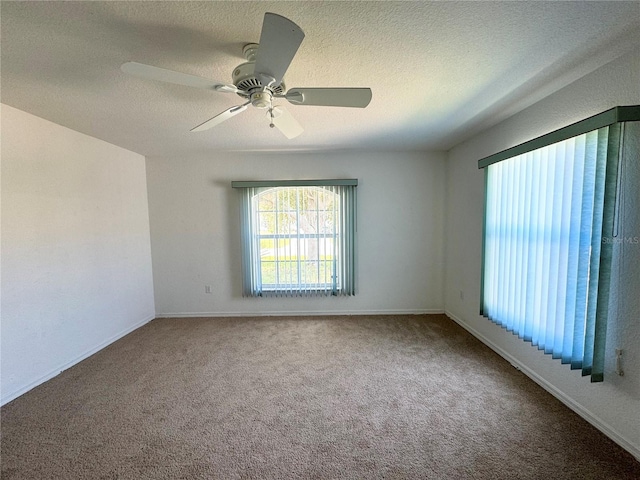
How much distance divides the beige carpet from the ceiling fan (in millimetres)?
2013

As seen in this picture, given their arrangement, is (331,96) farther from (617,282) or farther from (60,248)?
(60,248)

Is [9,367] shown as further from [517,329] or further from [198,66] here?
[517,329]

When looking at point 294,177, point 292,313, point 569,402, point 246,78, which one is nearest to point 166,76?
point 246,78

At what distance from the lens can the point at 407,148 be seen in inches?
132

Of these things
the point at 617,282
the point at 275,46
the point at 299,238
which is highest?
the point at 275,46

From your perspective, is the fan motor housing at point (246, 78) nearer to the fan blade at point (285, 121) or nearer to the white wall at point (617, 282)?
the fan blade at point (285, 121)

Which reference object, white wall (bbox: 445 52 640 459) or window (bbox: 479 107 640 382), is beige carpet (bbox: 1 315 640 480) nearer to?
white wall (bbox: 445 52 640 459)

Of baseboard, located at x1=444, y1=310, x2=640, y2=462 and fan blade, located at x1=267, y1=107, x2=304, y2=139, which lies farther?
fan blade, located at x1=267, y1=107, x2=304, y2=139

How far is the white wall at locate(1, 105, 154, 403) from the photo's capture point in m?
1.99

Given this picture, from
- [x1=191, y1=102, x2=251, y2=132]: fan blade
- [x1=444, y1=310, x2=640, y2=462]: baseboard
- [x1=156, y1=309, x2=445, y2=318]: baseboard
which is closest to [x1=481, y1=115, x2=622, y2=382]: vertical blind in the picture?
[x1=444, y1=310, x2=640, y2=462]: baseboard

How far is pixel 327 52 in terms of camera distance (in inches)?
55.1

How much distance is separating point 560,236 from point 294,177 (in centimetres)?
280

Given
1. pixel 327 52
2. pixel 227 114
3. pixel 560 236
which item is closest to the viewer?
pixel 327 52

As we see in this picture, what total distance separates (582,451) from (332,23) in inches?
105
